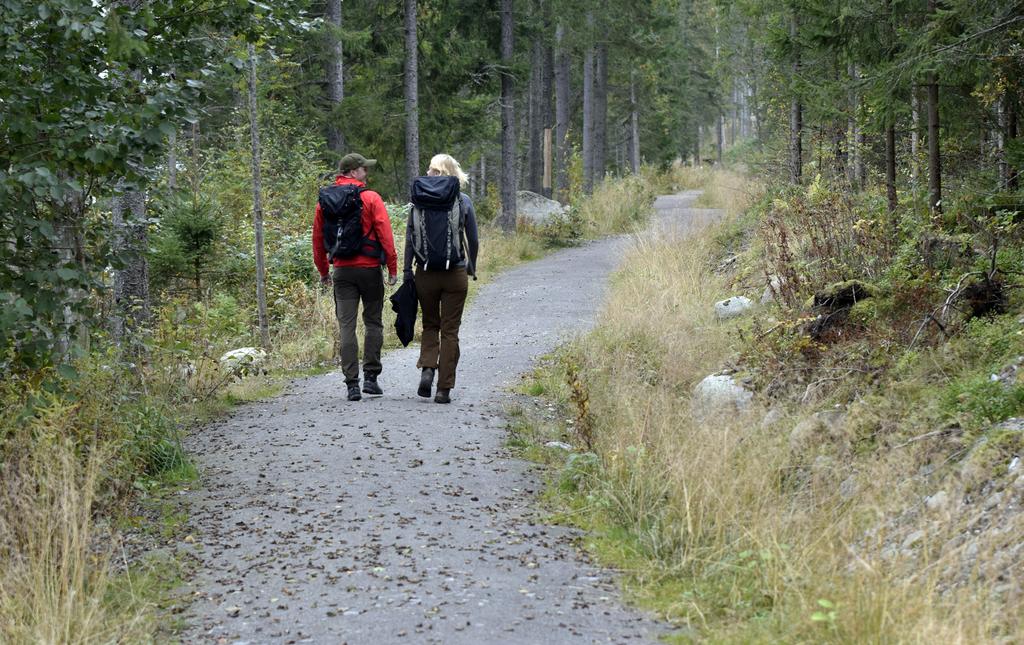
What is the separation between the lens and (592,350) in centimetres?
1105

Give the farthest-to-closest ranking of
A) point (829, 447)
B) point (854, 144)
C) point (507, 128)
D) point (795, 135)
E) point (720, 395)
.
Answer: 1. point (507, 128)
2. point (795, 135)
3. point (854, 144)
4. point (720, 395)
5. point (829, 447)

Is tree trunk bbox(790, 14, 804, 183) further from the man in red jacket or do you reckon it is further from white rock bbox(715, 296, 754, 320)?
the man in red jacket

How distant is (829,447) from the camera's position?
649cm

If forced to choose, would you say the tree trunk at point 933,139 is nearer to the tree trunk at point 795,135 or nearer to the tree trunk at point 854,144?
the tree trunk at point 854,144

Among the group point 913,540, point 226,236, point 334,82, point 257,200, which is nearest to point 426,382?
point 257,200

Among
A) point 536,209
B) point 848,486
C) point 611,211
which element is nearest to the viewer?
point 848,486

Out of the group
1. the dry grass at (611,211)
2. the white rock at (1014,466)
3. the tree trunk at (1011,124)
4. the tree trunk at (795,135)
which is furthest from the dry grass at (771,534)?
the dry grass at (611,211)

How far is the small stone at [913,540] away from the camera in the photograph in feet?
15.6

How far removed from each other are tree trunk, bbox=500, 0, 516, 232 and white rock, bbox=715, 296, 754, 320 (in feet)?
43.8

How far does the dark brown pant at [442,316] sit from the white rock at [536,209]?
17360 millimetres

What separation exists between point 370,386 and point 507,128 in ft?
53.1

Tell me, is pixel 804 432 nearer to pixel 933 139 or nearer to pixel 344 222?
pixel 344 222

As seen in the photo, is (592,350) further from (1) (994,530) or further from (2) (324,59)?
(2) (324,59)

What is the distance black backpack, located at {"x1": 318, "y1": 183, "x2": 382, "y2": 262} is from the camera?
8.87 meters
